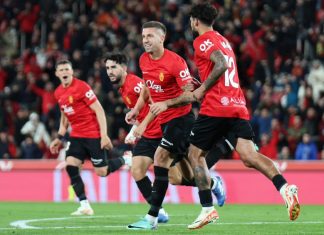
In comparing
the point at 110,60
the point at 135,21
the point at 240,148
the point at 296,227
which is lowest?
the point at 296,227

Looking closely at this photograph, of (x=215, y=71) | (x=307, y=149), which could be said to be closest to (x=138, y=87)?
(x=215, y=71)

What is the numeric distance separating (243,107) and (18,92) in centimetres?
1493

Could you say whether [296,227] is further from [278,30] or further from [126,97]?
[278,30]

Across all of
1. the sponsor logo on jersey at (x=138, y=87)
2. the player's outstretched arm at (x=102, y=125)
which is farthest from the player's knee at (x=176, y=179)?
the player's outstretched arm at (x=102, y=125)

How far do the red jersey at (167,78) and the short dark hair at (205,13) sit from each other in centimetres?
82

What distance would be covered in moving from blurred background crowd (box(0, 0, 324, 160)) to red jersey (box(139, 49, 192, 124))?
891cm

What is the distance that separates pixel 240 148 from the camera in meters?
10.1

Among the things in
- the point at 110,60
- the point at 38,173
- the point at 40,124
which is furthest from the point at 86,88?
the point at 40,124

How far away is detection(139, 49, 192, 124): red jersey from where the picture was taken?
35.7ft

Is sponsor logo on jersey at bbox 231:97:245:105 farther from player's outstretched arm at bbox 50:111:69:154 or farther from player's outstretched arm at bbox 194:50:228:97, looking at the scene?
player's outstretched arm at bbox 50:111:69:154

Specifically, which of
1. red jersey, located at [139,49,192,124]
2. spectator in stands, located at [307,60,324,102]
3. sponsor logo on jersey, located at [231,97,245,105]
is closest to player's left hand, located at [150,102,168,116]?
red jersey, located at [139,49,192,124]

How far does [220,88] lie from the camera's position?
1017 centimetres

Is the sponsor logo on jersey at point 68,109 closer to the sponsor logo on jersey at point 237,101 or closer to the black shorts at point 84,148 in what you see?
the black shorts at point 84,148

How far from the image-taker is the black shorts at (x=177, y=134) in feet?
35.6
